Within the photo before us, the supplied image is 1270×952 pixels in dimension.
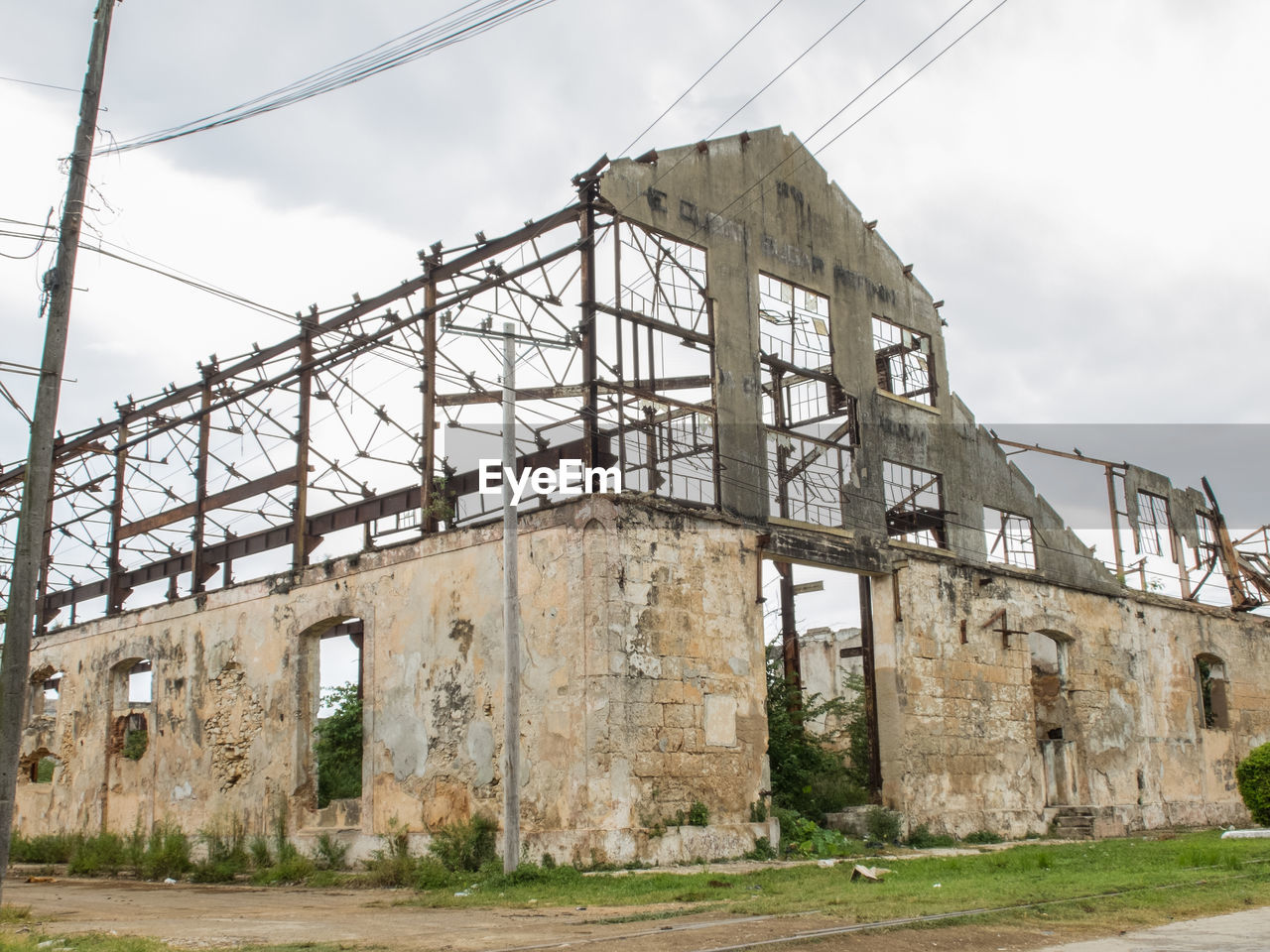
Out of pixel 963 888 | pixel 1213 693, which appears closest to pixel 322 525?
pixel 963 888

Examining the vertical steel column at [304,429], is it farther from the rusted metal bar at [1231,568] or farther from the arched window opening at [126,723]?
the rusted metal bar at [1231,568]

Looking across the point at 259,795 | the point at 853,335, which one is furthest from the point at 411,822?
the point at 853,335

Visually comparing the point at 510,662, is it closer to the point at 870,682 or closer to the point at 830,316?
the point at 870,682

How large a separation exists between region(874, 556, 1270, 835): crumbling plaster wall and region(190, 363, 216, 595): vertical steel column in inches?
468

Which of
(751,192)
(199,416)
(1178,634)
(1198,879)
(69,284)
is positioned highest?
(751,192)

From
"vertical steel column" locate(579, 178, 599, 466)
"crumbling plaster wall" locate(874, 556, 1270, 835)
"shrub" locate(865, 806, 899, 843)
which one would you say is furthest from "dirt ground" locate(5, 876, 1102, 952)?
"crumbling plaster wall" locate(874, 556, 1270, 835)

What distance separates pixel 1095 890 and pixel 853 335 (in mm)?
10815

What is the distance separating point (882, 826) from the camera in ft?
53.6

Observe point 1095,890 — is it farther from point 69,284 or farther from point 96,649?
point 96,649

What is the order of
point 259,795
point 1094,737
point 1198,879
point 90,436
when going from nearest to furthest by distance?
1. point 1198,879
2. point 259,795
3. point 1094,737
4. point 90,436

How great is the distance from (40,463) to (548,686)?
21.5 feet

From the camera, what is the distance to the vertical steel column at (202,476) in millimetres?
20969

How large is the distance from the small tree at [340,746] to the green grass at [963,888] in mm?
10163

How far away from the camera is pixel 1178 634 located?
23.2m
